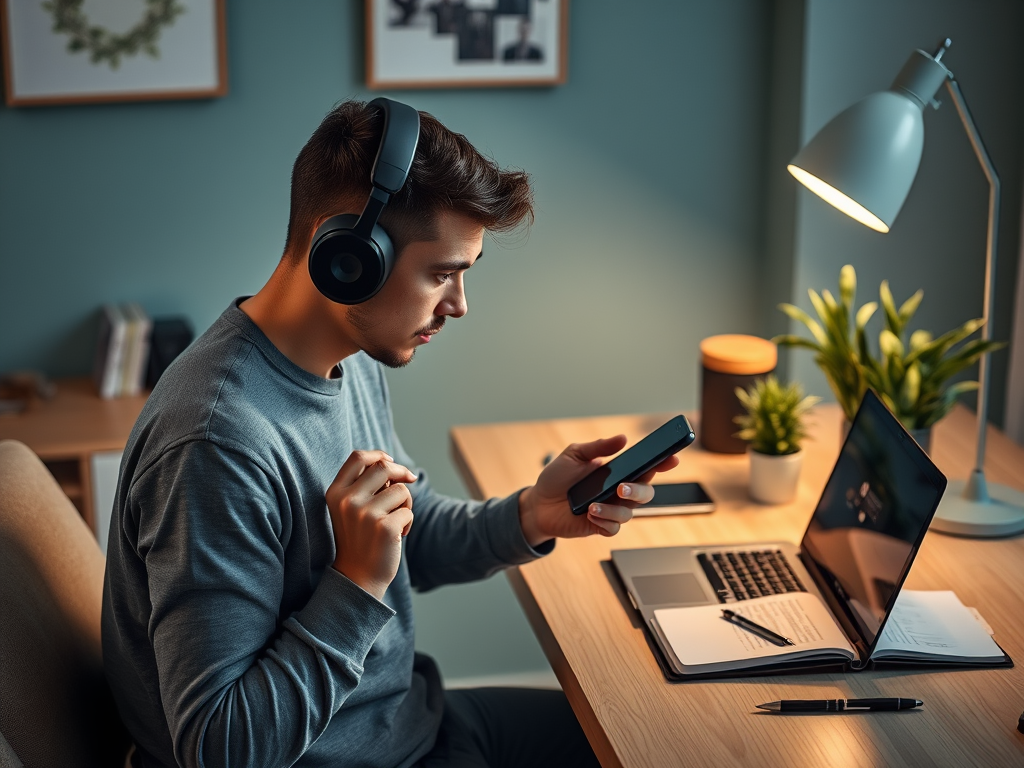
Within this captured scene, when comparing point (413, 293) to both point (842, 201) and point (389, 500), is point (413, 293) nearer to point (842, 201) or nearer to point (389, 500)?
point (389, 500)

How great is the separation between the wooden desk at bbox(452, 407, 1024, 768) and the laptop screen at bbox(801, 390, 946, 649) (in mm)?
101

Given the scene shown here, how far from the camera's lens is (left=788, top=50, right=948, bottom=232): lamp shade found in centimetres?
155

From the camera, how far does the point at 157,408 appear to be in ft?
3.92

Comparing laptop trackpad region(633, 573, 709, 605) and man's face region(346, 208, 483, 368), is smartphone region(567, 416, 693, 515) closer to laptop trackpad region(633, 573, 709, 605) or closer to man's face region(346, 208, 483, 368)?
laptop trackpad region(633, 573, 709, 605)

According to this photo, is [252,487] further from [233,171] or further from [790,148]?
[790,148]

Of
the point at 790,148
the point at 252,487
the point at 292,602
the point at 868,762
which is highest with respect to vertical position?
the point at 790,148

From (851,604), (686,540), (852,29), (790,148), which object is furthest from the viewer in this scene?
(790,148)

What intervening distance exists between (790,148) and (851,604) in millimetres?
1320

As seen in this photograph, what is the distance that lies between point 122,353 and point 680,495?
119cm

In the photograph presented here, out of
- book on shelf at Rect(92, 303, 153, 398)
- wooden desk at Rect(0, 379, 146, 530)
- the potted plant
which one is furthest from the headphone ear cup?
book on shelf at Rect(92, 303, 153, 398)

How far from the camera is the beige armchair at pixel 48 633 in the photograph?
3.91 ft

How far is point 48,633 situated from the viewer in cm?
130

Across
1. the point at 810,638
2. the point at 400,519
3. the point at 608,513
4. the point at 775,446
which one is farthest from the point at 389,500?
the point at 775,446

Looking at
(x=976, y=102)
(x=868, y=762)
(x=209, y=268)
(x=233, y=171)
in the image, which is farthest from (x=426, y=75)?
(x=868, y=762)
